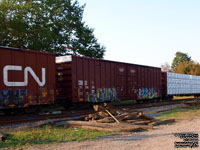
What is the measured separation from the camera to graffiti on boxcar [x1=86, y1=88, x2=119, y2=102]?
56.6ft

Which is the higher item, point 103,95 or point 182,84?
point 182,84

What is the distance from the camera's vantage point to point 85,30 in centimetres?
3086

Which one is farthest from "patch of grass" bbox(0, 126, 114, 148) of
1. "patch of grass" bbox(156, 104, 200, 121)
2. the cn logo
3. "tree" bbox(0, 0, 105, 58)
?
"tree" bbox(0, 0, 105, 58)

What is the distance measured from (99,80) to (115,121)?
→ 24.8ft

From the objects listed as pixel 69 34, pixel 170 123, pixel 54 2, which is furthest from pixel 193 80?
pixel 170 123

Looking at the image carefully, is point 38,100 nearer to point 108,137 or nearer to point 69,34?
point 108,137

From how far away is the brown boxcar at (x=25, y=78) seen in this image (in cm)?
1209

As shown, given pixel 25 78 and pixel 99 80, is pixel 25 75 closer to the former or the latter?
pixel 25 78

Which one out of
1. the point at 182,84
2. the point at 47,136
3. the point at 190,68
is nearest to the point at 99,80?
the point at 47,136

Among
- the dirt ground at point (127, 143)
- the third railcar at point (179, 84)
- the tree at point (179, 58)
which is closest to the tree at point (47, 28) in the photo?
the third railcar at point (179, 84)

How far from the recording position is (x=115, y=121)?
10734mm

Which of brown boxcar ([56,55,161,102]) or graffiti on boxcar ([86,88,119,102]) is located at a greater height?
brown boxcar ([56,55,161,102])

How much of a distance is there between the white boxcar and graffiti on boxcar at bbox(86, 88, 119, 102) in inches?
444

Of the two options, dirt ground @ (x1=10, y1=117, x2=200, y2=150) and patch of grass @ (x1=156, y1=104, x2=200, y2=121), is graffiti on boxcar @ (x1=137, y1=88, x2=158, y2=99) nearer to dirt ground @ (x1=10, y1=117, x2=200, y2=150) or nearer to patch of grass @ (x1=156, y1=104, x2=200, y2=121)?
patch of grass @ (x1=156, y1=104, x2=200, y2=121)
